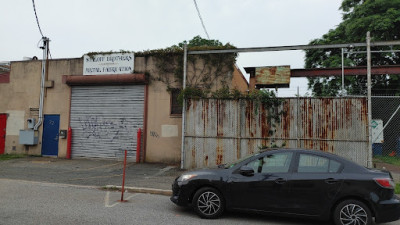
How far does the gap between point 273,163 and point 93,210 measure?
12.2 ft

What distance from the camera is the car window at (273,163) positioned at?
18.4 ft

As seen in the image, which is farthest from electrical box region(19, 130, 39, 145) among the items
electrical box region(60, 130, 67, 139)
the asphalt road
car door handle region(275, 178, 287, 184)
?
car door handle region(275, 178, 287, 184)

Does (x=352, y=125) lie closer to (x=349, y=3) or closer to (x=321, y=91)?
(x=321, y=91)

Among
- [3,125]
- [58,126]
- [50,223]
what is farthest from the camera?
[3,125]

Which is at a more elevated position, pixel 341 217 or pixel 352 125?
pixel 352 125

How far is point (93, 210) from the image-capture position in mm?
6074

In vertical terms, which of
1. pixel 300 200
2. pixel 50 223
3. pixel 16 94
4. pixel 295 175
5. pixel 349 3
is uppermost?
pixel 349 3

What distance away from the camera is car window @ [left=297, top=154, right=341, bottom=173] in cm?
542

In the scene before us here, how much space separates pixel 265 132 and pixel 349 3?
20201mm

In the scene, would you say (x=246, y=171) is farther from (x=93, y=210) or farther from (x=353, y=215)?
(x=93, y=210)

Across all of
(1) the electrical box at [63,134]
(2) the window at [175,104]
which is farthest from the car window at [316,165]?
(1) the electrical box at [63,134]

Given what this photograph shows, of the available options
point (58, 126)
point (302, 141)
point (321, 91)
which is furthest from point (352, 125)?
point (321, 91)

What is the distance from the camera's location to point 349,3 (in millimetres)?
25094

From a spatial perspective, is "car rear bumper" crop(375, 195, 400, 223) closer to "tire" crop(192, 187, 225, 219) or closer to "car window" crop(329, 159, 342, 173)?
"car window" crop(329, 159, 342, 173)
